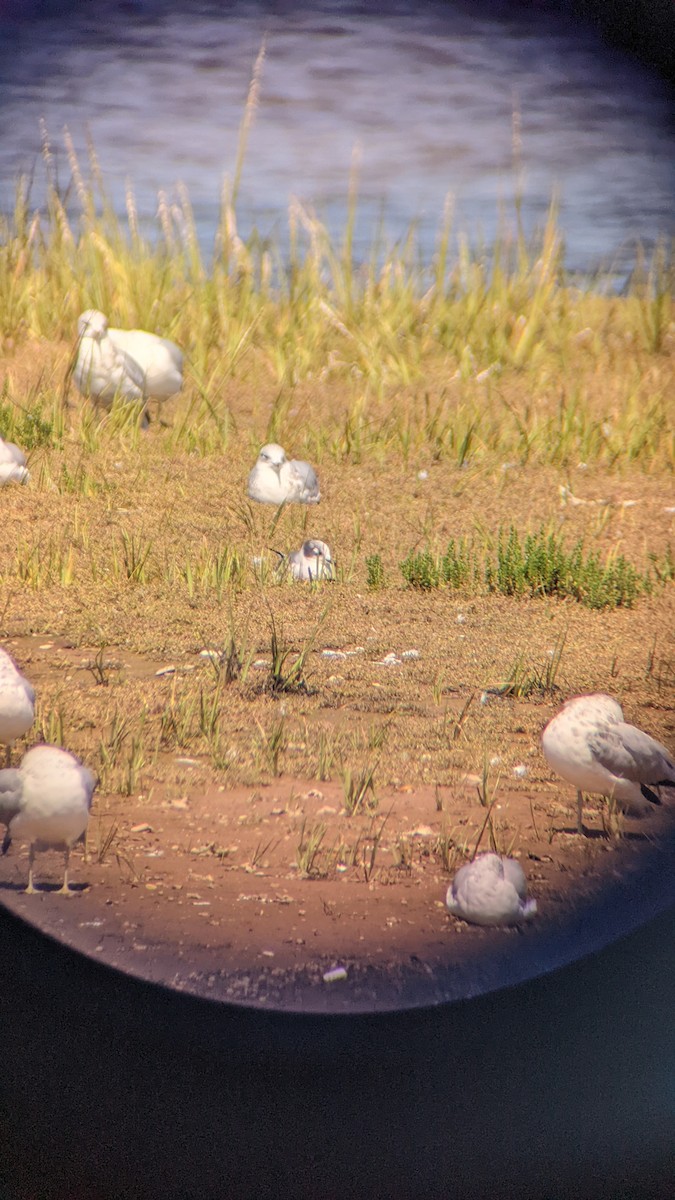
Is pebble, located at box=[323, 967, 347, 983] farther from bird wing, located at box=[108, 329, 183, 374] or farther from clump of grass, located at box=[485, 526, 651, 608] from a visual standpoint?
bird wing, located at box=[108, 329, 183, 374]

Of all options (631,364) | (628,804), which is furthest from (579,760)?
(631,364)

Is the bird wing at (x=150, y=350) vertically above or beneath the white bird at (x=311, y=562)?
above

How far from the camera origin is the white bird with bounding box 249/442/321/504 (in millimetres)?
1073

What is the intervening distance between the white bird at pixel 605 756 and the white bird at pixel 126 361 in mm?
531

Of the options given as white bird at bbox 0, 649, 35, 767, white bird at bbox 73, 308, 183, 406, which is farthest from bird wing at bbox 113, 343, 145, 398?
white bird at bbox 0, 649, 35, 767

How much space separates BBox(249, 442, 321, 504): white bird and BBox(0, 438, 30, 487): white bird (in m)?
0.24

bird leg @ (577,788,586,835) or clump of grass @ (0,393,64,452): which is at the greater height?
clump of grass @ (0,393,64,452)

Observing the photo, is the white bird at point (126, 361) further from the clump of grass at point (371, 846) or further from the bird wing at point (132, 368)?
the clump of grass at point (371, 846)

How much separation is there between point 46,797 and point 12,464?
0.46 m

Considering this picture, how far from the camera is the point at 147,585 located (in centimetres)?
103

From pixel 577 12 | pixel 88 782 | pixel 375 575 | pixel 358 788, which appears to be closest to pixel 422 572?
pixel 375 575

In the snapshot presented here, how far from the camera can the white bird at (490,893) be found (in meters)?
0.80

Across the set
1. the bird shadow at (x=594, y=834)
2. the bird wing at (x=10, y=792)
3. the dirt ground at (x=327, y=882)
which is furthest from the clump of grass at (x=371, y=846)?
the bird wing at (x=10, y=792)

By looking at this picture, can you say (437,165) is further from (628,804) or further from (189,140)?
(628,804)
